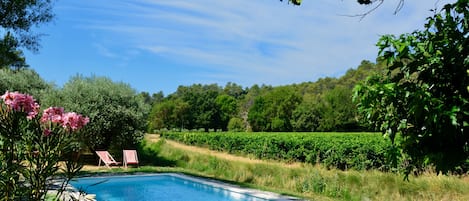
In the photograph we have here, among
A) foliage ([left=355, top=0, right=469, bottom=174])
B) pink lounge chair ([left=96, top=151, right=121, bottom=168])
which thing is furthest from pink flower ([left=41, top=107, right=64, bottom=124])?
pink lounge chair ([left=96, top=151, right=121, bottom=168])

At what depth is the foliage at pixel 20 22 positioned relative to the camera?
370 inches

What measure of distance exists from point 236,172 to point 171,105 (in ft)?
189

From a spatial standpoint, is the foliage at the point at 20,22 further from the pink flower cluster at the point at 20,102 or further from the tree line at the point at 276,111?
the tree line at the point at 276,111

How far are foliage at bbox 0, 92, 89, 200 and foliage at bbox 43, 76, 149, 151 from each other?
13045 millimetres

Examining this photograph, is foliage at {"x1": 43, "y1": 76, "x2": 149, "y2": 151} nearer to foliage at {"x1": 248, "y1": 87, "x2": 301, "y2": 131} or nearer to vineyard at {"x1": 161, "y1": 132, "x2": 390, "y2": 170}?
vineyard at {"x1": 161, "y1": 132, "x2": 390, "y2": 170}

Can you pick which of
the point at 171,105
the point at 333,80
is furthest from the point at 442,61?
the point at 333,80

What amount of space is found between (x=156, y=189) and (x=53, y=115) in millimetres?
8842

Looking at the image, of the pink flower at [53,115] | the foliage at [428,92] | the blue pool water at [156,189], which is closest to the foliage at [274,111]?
the blue pool water at [156,189]

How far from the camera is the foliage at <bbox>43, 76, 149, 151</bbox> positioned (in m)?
16.1

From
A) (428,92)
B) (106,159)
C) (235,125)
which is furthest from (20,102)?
(235,125)

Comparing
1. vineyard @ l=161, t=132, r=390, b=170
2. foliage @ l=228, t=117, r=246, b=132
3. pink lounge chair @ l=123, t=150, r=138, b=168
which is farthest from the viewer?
foliage @ l=228, t=117, r=246, b=132

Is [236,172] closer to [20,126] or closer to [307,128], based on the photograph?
[20,126]

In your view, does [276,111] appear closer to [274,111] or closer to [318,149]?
[274,111]

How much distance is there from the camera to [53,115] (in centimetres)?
337
